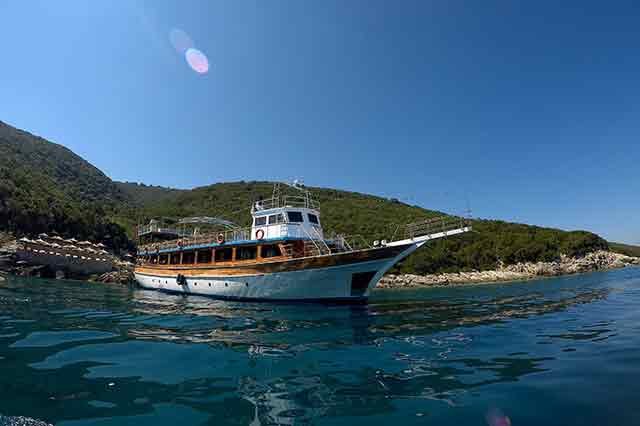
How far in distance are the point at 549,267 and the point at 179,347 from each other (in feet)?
234

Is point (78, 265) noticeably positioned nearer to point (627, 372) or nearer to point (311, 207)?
point (311, 207)

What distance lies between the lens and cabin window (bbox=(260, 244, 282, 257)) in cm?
1991

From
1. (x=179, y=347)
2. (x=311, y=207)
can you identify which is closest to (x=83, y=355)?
(x=179, y=347)

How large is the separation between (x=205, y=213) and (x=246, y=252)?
240 feet

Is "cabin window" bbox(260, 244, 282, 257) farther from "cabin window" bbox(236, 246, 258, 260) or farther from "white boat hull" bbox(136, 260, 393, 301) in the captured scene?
"white boat hull" bbox(136, 260, 393, 301)

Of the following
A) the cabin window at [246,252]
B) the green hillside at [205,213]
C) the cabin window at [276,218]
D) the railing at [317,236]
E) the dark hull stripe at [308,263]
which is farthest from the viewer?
the green hillside at [205,213]

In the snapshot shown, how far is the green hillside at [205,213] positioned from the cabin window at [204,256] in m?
14.9

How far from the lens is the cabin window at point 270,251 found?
19.9 meters

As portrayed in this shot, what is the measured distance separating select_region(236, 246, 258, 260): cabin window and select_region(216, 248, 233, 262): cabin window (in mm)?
922

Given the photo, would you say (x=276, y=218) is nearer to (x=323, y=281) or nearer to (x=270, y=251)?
(x=270, y=251)

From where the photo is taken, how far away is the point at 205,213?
89562 millimetres

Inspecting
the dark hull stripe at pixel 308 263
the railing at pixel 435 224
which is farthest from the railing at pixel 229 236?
the railing at pixel 435 224

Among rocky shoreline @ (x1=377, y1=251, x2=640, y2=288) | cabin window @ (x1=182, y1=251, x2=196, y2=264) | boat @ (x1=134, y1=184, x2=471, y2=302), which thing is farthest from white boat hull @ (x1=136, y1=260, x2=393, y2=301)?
rocky shoreline @ (x1=377, y1=251, x2=640, y2=288)

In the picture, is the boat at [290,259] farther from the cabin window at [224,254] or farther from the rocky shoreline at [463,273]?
the rocky shoreline at [463,273]
